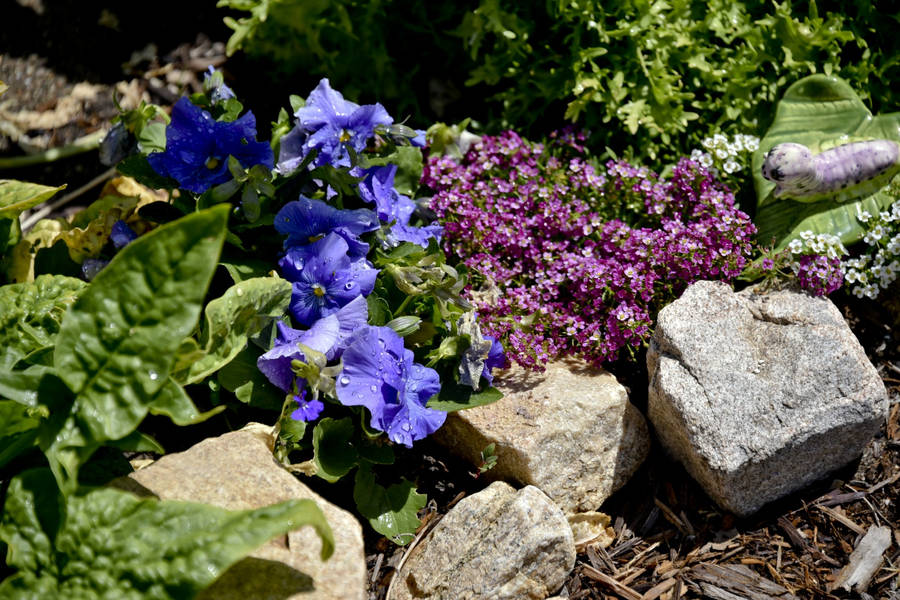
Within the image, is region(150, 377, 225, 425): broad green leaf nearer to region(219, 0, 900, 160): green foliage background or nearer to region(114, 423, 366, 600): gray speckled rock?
region(114, 423, 366, 600): gray speckled rock

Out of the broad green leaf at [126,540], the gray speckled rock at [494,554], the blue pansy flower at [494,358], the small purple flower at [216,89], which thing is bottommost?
the gray speckled rock at [494,554]

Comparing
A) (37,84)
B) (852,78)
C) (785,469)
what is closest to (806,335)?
(785,469)

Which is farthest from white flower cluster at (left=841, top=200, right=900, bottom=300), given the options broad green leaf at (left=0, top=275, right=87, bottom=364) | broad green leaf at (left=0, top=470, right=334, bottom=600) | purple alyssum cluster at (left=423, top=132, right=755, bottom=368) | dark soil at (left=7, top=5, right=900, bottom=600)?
broad green leaf at (left=0, top=275, right=87, bottom=364)

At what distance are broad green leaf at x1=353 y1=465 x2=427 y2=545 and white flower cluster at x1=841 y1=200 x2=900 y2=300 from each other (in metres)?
1.66

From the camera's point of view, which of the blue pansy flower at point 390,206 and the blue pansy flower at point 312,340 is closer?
the blue pansy flower at point 312,340

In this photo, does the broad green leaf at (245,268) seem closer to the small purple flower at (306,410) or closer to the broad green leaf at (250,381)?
the broad green leaf at (250,381)

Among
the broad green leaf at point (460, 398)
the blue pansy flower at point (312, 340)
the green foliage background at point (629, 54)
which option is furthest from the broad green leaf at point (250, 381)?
the green foliage background at point (629, 54)

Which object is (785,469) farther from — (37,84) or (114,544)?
(37,84)

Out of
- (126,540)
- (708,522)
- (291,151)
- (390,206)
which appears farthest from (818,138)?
(126,540)

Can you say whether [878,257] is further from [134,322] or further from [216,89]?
[134,322]

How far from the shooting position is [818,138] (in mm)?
3018

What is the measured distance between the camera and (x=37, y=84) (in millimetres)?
3801

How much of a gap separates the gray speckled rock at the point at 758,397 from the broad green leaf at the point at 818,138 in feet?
1.45

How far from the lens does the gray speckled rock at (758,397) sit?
2342 millimetres
